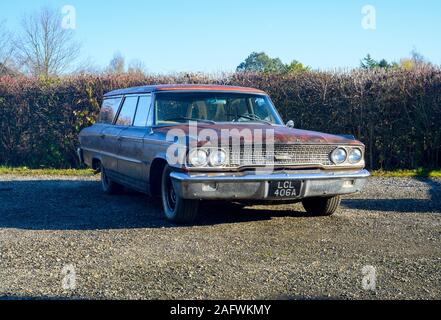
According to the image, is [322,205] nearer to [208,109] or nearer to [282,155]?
[282,155]

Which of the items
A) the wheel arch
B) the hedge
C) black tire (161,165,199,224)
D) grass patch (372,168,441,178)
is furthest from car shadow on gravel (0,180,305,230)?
grass patch (372,168,441,178)

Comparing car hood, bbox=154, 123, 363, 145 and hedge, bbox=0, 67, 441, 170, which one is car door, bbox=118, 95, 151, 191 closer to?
car hood, bbox=154, 123, 363, 145

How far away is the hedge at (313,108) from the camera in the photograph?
12852 millimetres

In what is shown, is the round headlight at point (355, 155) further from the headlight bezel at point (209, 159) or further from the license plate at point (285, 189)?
the headlight bezel at point (209, 159)

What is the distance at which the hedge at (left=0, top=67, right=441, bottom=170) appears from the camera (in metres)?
12.9

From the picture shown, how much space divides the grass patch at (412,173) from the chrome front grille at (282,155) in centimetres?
605

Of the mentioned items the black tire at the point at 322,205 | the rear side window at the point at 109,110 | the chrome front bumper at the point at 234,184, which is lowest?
the black tire at the point at 322,205

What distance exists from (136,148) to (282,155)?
2.11 meters

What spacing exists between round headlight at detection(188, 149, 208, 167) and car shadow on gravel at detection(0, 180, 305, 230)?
34.1 inches

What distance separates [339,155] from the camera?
272 inches

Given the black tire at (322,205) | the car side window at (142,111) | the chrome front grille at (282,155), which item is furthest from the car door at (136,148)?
the black tire at (322,205)

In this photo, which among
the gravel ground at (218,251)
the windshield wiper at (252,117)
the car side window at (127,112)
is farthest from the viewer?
the car side window at (127,112)
